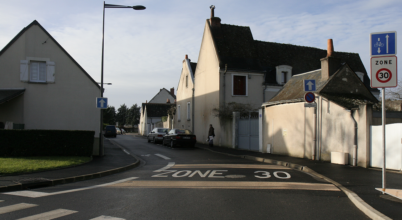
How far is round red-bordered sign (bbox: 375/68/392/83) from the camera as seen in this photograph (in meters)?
7.10

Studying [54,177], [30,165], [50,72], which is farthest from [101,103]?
[54,177]

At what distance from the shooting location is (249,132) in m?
20.7

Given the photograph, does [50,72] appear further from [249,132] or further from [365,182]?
[365,182]

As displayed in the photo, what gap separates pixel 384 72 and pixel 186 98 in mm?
28552

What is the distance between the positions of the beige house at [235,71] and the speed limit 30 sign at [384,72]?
15280mm

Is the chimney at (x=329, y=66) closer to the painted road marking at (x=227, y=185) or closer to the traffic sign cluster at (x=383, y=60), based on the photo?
the painted road marking at (x=227, y=185)

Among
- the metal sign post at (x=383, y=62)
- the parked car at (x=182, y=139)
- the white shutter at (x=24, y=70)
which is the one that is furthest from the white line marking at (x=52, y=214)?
the parked car at (x=182, y=139)

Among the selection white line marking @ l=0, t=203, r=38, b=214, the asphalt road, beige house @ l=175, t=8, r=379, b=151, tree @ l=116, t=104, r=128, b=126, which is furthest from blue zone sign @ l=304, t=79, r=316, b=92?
tree @ l=116, t=104, r=128, b=126

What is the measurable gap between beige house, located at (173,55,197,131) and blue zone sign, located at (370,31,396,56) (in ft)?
84.0

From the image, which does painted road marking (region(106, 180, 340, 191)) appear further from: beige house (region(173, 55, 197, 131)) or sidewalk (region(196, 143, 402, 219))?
beige house (region(173, 55, 197, 131))

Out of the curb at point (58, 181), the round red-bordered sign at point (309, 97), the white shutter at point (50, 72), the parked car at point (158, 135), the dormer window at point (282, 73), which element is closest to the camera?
the curb at point (58, 181)

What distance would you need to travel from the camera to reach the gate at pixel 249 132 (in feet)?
65.2

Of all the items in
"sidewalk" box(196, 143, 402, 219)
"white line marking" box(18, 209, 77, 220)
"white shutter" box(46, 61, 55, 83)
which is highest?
"white shutter" box(46, 61, 55, 83)

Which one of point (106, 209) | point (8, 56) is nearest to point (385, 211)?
point (106, 209)
